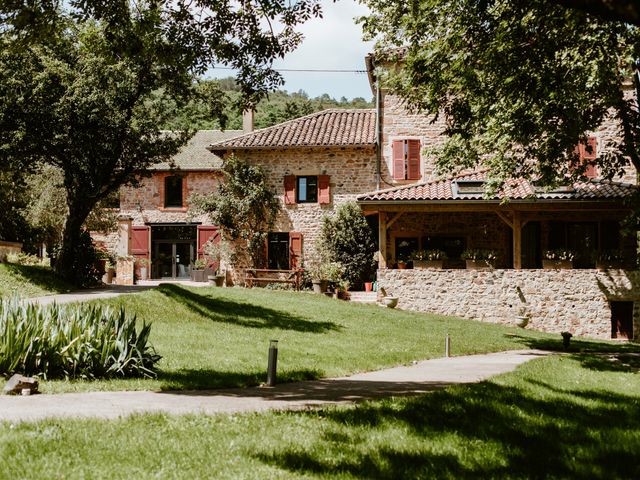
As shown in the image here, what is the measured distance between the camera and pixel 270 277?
26156 mm

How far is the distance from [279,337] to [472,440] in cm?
854

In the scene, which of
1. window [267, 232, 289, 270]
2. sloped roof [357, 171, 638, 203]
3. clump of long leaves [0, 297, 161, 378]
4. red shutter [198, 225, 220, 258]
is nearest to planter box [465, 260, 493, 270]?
sloped roof [357, 171, 638, 203]

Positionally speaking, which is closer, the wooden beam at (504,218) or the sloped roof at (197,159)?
the wooden beam at (504,218)

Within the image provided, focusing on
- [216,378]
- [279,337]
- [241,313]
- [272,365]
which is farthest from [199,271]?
[272,365]

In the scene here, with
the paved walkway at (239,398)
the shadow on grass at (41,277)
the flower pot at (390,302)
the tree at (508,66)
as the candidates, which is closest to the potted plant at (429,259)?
the flower pot at (390,302)

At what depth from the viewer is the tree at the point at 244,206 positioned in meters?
26.5

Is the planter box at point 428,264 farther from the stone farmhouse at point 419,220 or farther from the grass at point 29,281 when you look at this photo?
the grass at point 29,281

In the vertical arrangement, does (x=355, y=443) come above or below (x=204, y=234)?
below

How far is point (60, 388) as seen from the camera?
7293 millimetres

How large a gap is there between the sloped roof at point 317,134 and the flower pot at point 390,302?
7537 mm

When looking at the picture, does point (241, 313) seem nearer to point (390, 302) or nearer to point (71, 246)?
point (390, 302)

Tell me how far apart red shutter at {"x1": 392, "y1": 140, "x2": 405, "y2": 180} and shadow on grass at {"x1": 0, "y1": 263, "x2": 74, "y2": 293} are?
13.5 meters

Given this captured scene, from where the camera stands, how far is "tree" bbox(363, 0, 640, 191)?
10.6 metres

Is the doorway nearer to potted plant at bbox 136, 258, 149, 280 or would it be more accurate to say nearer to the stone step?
the stone step
